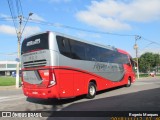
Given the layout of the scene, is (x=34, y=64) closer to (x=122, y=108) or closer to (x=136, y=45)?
(x=122, y=108)

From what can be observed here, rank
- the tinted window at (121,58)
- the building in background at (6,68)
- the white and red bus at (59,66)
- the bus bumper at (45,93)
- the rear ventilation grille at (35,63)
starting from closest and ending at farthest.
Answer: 1. the bus bumper at (45,93)
2. the white and red bus at (59,66)
3. the rear ventilation grille at (35,63)
4. the tinted window at (121,58)
5. the building in background at (6,68)

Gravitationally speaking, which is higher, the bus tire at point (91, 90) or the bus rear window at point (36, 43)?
the bus rear window at point (36, 43)

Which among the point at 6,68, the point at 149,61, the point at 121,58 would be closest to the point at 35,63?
the point at 121,58

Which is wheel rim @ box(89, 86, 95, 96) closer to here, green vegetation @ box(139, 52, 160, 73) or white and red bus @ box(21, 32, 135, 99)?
white and red bus @ box(21, 32, 135, 99)

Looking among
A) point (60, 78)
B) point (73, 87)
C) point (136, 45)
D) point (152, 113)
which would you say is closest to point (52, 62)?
point (60, 78)

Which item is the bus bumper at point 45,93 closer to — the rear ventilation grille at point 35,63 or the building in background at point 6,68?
the rear ventilation grille at point 35,63

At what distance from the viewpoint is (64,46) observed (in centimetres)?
1281

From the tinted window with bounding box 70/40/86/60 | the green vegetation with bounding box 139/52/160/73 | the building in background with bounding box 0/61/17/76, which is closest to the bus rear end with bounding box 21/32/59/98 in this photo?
the tinted window with bounding box 70/40/86/60

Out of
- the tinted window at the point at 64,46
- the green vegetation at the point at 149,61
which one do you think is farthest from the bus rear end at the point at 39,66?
the green vegetation at the point at 149,61

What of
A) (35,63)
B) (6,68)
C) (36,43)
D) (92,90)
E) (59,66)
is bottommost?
(92,90)

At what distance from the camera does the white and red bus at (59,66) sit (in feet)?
39.4

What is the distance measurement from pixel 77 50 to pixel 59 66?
206cm

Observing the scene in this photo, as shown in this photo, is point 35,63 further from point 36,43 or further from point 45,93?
point 45,93

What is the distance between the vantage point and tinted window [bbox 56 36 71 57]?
491 inches
